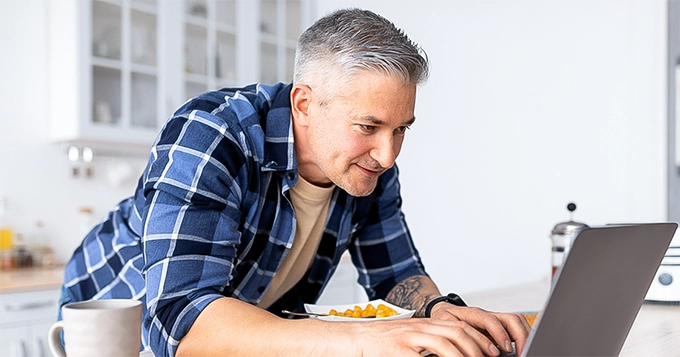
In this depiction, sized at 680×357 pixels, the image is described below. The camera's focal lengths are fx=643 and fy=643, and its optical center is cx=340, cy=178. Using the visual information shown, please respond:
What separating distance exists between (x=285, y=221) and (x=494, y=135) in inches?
103

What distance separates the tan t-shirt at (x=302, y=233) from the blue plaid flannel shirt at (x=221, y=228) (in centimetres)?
3

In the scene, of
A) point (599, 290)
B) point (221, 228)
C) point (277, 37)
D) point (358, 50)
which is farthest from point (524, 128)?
point (599, 290)

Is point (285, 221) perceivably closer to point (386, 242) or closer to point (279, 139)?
point (279, 139)

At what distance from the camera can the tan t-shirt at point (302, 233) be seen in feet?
4.37

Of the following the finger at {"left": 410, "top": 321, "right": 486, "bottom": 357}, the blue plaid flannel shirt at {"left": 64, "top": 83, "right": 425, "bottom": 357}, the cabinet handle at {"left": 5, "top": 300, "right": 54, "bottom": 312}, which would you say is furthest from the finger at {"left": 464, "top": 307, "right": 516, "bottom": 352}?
the cabinet handle at {"left": 5, "top": 300, "right": 54, "bottom": 312}

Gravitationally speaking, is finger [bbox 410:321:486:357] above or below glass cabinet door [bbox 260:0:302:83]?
below

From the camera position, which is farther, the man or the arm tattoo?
the arm tattoo

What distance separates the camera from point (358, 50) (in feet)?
3.61

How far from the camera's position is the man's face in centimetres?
108

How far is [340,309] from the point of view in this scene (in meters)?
1.18

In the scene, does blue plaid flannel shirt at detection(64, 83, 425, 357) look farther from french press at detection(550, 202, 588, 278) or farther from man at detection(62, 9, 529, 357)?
french press at detection(550, 202, 588, 278)

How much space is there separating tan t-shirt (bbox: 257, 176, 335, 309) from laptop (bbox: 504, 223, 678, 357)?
2.16 ft

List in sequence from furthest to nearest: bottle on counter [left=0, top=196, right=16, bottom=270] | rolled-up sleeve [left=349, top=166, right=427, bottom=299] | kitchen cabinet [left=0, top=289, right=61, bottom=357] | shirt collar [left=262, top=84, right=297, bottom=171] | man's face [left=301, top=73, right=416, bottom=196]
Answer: bottle on counter [left=0, top=196, right=16, bottom=270] < kitchen cabinet [left=0, top=289, right=61, bottom=357] < rolled-up sleeve [left=349, top=166, right=427, bottom=299] < shirt collar [left=262, top=84, right=297, bottom=171] < man's face [left=301, top=73, right=416, bottom=196]

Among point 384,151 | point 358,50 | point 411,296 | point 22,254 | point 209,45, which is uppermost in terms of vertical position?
point 209,45
